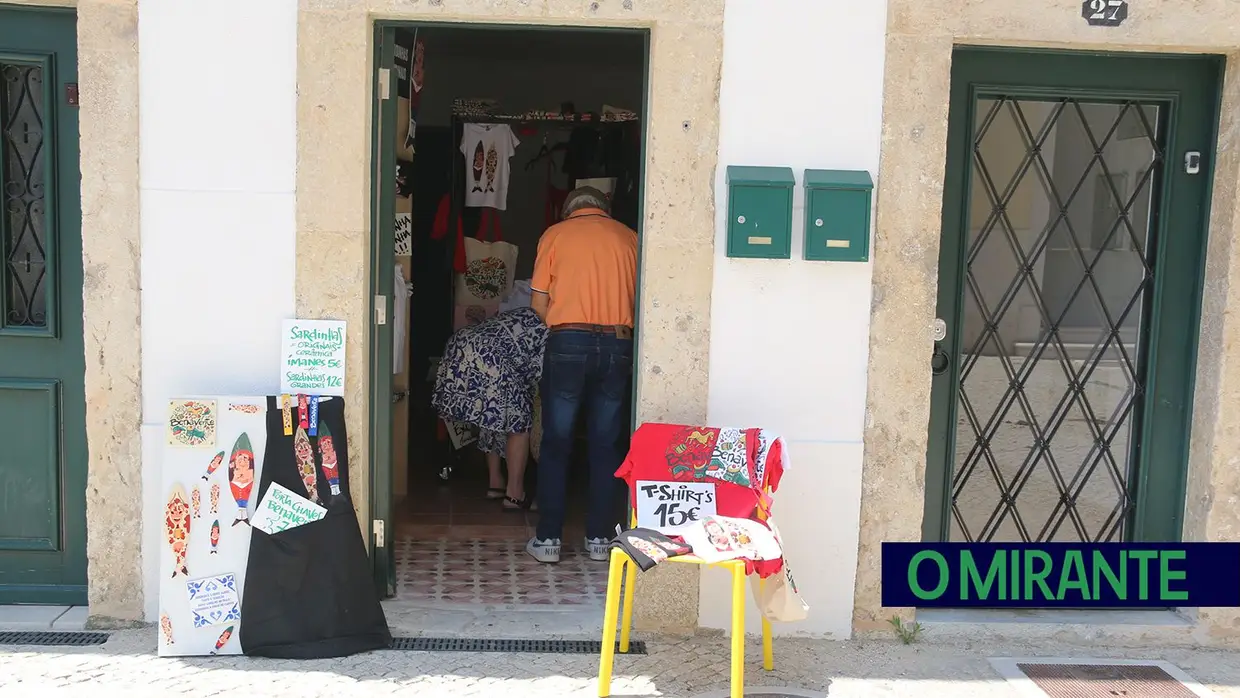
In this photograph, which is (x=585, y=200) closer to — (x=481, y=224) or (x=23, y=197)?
(x=481, y=224)

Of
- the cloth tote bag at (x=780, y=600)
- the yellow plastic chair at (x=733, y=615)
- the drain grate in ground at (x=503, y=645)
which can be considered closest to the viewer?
the yellow plastic chair at (x=733, y=615)

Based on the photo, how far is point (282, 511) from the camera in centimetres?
425

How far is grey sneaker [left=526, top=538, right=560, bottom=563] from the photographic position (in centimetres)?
548

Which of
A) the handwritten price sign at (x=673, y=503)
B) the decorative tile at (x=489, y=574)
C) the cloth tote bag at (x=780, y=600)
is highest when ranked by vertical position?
the handwritten price sign at (x=673, y=503)

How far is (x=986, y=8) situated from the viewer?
14.3 ft

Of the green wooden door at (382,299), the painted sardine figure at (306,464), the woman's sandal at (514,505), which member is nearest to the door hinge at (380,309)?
the green wooden door at (382,299)

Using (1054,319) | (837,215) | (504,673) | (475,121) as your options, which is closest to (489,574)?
(504,673)

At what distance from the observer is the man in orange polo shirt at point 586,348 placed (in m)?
5.23

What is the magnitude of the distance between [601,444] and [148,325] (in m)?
2.07

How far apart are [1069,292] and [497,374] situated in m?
2.95

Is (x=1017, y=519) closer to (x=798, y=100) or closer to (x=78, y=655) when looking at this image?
(x=798, y=100)

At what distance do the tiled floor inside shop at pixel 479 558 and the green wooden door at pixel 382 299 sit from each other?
0.46 m

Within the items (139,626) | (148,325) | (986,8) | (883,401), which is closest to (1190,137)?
(986,8)

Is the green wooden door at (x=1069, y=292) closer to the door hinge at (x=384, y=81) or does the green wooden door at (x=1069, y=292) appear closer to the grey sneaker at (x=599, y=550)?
the grey sneaker at (x=599, y=550)
